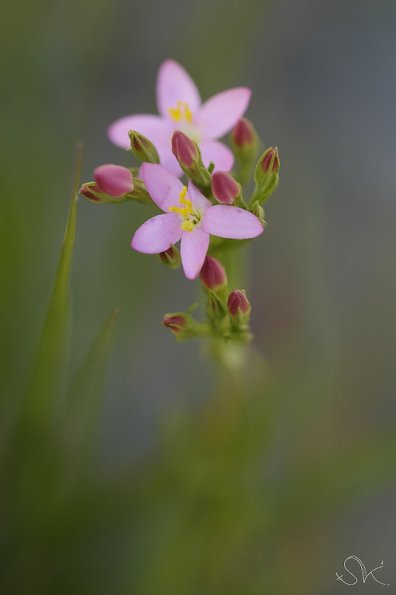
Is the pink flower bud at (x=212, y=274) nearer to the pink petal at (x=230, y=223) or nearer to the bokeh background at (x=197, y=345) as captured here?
the pink petal at (x=230, y=223)

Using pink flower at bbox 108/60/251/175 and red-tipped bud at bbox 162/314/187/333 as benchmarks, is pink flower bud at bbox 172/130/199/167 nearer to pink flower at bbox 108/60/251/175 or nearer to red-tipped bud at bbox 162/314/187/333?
pink flower at bbox 108/60/251/175

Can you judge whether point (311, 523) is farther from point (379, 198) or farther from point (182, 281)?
point (379, 198)

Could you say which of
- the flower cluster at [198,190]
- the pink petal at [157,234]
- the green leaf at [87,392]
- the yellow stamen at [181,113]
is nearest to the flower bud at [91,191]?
the flower cluster at [198,190]

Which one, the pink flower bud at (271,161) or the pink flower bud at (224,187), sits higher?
the pink flower bud at (271,161)

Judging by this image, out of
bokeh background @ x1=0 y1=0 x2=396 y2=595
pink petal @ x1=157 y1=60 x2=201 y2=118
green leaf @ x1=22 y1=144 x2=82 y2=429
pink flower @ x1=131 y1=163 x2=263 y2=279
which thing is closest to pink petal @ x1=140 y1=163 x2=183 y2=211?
pink flower @ x1=131 y1=163 x2=263 y2=279

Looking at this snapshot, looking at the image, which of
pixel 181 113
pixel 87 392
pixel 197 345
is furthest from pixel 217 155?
pixel 197 345

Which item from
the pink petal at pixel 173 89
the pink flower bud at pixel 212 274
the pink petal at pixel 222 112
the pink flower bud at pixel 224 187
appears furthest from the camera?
the pink petal at pixel 173 89
